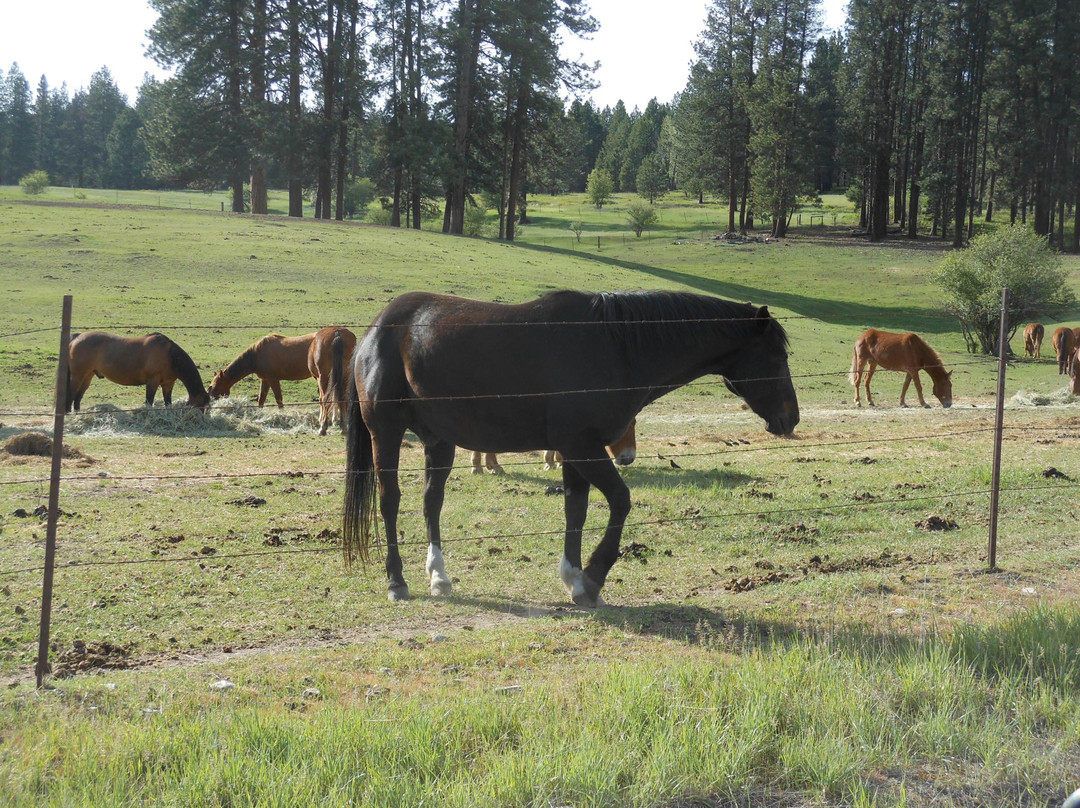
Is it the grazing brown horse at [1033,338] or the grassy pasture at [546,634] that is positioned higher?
the grazing brown horse at [1033,338]

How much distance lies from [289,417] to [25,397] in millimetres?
5057

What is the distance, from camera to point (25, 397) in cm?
1739

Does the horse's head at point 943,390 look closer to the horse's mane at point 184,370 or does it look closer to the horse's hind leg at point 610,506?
the horse's mane at point 184,370

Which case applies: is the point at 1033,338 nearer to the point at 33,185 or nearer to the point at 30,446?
the point at 30,446

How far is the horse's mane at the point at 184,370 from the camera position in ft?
56.2

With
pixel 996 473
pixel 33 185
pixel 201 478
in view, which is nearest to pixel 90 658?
pixel 201 478

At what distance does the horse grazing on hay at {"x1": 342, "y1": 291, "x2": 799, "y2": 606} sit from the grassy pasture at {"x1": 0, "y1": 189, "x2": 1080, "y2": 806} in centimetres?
65

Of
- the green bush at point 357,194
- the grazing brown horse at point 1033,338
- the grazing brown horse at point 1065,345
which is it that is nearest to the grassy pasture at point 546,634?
the grazing brown horse at point 1065,345

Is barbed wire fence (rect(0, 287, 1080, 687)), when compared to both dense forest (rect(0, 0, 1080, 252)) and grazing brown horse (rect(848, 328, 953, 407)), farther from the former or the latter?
dense forest (rect(0, 0, 1080, 252))

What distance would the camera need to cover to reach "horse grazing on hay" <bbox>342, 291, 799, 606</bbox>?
22.5 feet

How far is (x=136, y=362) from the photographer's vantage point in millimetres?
17328

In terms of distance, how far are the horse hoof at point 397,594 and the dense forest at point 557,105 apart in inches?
1732

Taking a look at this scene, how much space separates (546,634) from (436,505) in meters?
2.00

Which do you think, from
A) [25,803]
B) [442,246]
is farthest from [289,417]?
[442,246]
